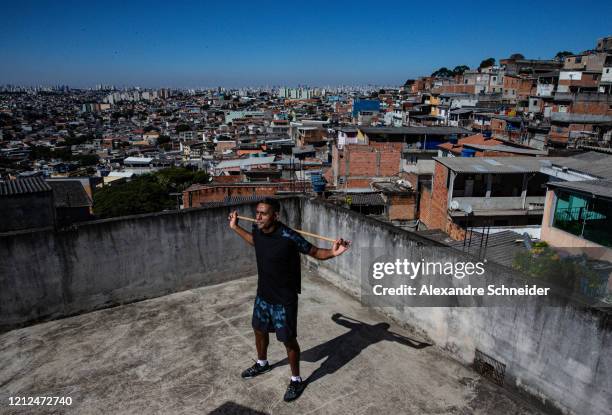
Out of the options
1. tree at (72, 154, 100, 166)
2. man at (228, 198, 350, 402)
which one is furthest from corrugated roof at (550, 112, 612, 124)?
tree at (72, 154, 100, 166)

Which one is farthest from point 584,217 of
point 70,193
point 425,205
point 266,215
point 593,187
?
point 70,193

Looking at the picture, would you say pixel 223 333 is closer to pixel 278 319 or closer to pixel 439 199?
pixel 278 319

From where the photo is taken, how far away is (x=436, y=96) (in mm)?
55219

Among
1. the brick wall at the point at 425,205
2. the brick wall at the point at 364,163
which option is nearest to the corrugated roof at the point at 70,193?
the brick wall at the point at 364,163

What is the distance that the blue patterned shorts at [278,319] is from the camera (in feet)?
10.2

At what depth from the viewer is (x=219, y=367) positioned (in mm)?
3586

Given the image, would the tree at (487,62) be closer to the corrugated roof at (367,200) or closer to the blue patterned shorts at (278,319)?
the corrugated roof at (367,200)

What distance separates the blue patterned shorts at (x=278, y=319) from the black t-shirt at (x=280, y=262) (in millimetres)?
56

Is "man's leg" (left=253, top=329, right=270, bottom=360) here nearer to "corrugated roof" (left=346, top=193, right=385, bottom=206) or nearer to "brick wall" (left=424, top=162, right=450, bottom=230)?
"brick wall" (left=424, top=162, right=450, bottom=230)

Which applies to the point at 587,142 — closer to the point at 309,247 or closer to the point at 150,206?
the point at 309,247

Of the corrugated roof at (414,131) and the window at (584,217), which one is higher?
the corrugated roof at (414,131)

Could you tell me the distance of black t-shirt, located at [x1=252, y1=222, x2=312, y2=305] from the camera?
307 cm

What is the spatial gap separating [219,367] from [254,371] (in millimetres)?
365

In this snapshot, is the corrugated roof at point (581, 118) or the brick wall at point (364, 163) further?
the corrugated roof at point (581, 118)
